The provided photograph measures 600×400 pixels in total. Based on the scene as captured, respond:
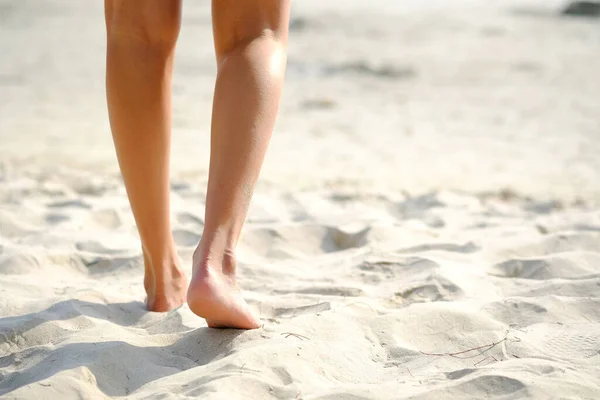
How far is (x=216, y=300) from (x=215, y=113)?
394 mm

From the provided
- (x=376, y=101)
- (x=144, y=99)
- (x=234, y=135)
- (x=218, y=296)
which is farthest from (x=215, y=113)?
(x=376, y=101)

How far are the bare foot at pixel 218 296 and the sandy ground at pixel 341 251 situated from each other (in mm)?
47

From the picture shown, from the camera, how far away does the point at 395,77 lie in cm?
784

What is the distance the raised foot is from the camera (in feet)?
Result: 5.29

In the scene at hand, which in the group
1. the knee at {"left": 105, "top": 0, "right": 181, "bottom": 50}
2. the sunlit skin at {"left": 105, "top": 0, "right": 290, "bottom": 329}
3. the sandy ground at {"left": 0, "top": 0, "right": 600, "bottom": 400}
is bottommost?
the sandy ground at {"left": 0, "top": 0, "right": 600, "bottom": 400}

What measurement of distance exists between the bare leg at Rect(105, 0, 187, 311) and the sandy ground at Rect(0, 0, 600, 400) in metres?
0.27

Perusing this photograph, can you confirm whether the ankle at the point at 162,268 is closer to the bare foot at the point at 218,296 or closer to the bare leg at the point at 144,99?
the bare leg at the point at 144,99

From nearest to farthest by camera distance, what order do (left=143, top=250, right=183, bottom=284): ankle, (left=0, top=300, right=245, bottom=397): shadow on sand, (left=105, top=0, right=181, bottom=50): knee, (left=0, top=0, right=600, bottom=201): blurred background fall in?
(left=0, top=300, right=245, bottom=397): shadow on sand
(left=105, top=0, right=181, bottom=50): knee
(left=143, top=250, right=183, bottom=284): ankle
(left=0, top=0, right=600, bottom=201): blurred background

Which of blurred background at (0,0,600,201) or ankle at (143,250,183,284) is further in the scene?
blurred background at (0,0,600,201)

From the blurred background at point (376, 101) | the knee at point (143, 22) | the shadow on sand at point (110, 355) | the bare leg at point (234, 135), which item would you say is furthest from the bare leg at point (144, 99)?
the blurred background at point (376, 101)

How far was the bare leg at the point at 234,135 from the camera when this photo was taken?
1.64 meters

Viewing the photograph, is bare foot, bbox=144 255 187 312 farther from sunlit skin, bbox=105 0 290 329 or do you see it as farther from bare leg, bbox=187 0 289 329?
bare leg, bbox=187 0 289 329

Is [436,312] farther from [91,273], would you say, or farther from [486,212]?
[486,212]

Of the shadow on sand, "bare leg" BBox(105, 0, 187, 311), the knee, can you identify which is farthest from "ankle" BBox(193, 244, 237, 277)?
the knee
